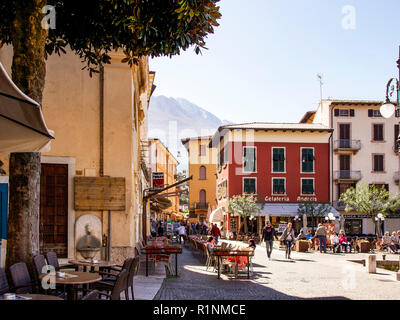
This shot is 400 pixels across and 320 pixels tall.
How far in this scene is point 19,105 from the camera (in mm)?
4730

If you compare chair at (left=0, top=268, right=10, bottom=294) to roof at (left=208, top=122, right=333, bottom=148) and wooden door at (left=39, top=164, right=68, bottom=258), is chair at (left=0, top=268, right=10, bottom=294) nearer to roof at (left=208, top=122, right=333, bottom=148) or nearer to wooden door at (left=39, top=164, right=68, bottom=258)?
wooden door at (left=39, top=164, right=68, bottom=258)

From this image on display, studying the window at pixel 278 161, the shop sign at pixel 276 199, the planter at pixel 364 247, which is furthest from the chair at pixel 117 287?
the window at pixel 278 161

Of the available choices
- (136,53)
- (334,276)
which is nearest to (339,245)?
(334,276)

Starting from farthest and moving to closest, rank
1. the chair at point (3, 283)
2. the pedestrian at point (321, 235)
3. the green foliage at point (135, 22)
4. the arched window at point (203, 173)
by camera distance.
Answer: the arched window at point (203, 173)
the pedestrian at point (321, 235)
the green foliage at point (135, 22)
the chair at point (3, 283)

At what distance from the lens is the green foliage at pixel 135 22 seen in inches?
332

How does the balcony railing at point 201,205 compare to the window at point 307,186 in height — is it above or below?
below

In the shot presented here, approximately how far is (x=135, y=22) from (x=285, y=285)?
7.14m

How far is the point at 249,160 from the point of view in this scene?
44844 millimetres

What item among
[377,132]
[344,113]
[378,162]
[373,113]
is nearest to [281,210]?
[378,162]

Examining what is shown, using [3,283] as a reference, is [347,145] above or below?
above

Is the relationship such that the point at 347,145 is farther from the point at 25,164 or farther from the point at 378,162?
the point at 25,164

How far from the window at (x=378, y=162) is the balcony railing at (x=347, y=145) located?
6.22ft

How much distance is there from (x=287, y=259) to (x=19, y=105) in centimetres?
1720

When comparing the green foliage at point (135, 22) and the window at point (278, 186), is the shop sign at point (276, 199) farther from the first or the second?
the green foliage at point (135, 22)
